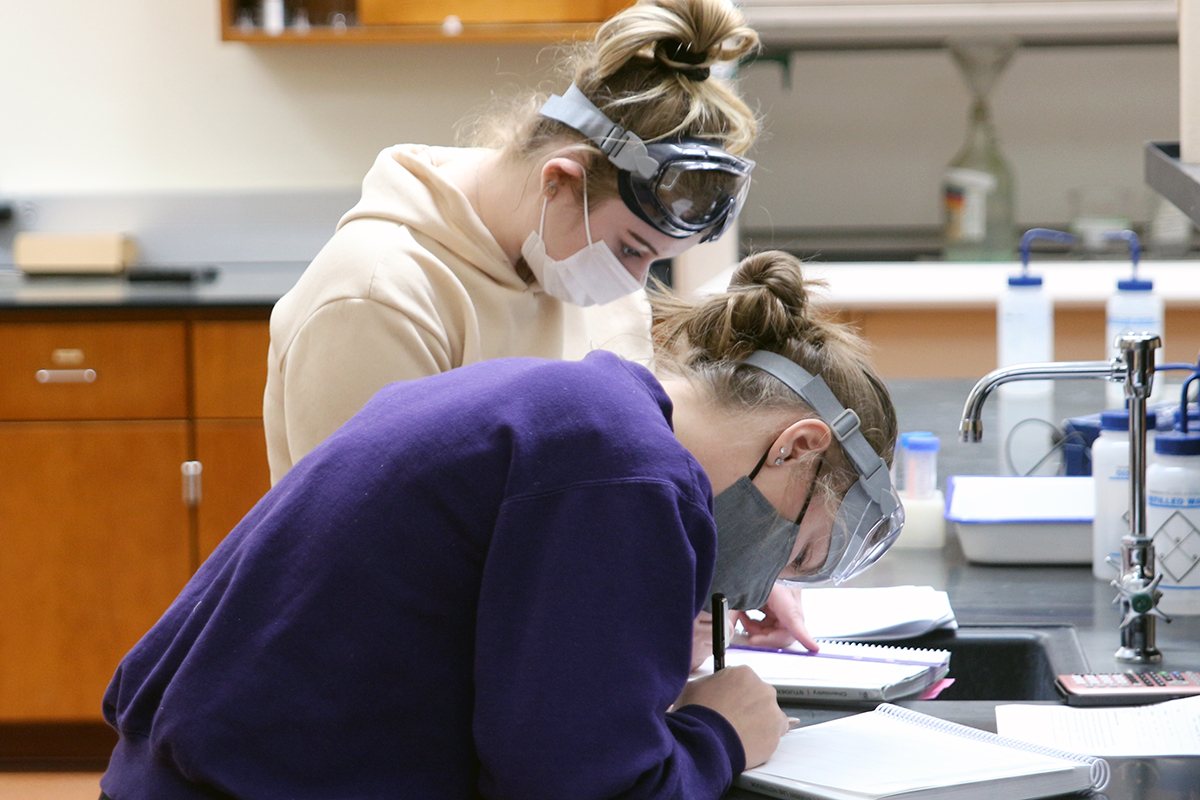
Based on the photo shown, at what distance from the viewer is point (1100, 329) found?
3.22 metres

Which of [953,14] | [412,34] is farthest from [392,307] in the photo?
[953,14]

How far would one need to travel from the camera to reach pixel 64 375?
2.82 meters

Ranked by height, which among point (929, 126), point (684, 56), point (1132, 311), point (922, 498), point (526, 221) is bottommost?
point (922, 498)

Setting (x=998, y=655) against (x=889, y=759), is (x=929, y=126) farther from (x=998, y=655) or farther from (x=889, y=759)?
(x=889, y=759)

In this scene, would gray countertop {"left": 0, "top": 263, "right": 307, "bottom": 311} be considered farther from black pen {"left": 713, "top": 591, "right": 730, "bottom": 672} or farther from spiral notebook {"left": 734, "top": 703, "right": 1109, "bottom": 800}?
spiral notebook {"left": 734, "top": 703, "right": 1109, "bottom": 800}

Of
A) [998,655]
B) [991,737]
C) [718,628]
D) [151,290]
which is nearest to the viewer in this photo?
[991,737]

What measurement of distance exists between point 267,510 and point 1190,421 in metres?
1.23

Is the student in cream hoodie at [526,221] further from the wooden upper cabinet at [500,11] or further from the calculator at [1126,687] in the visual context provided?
the wooden upper cabinet at [500,11]

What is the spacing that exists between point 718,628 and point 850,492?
0.17 m

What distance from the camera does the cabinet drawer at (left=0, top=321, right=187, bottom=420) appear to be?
2805 millimetres

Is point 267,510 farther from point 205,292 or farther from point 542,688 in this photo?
point 205,292

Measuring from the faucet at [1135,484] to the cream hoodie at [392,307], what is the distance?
573mm

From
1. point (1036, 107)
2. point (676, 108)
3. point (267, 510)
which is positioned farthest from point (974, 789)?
point (1036, 107)

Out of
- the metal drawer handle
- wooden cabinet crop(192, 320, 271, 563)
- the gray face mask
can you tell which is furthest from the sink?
the metal drawer handle
